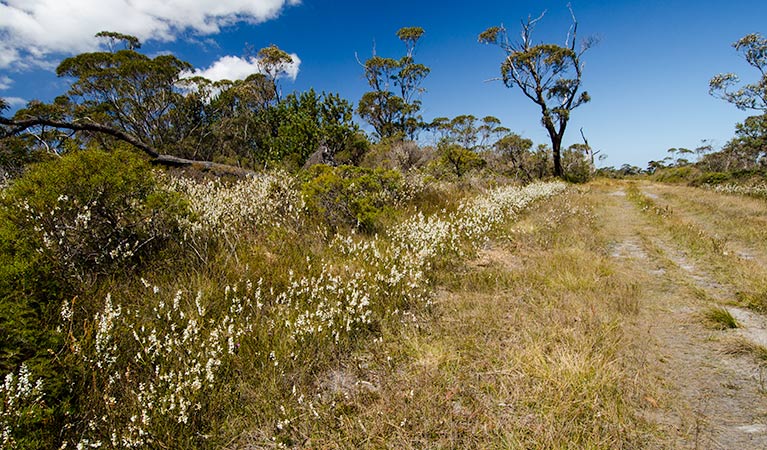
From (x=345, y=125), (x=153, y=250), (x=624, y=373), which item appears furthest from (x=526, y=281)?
(x=345, y=125)

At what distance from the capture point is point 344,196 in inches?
243

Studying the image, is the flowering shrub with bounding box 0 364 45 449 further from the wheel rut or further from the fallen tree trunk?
the fallen tree trunk

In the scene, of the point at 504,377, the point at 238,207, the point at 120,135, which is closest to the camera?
the point at 504,377

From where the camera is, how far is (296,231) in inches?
208

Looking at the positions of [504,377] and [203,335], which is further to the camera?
[203,335]

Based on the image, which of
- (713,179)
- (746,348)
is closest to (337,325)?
(746,348)

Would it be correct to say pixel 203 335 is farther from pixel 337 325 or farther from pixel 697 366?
pixel 697 366

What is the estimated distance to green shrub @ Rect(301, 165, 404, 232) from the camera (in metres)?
5.98

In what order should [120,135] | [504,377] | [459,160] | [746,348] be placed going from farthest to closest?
1. [459,160]
2. [120,135]
3. [746,348]
4. [504,377]

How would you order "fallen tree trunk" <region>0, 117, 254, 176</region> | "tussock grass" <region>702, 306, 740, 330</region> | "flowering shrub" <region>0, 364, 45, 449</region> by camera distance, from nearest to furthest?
"flowering shrub" <region>0, 364, 45, 449</region> → "tussock grass" <region>702, 306, 740, 330</region> → "fallen tree trunk" <region>0, 117, 254, 176</region>

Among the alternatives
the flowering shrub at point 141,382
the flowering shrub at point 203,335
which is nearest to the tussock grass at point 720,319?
the flowering shrub at point 203,335

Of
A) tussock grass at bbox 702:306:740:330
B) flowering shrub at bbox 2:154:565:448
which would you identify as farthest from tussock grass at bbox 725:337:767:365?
flowering shrub at bbox 2:154:565:448

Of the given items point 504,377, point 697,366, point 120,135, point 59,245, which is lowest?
point 697,366

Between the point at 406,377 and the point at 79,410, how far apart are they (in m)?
2.15
